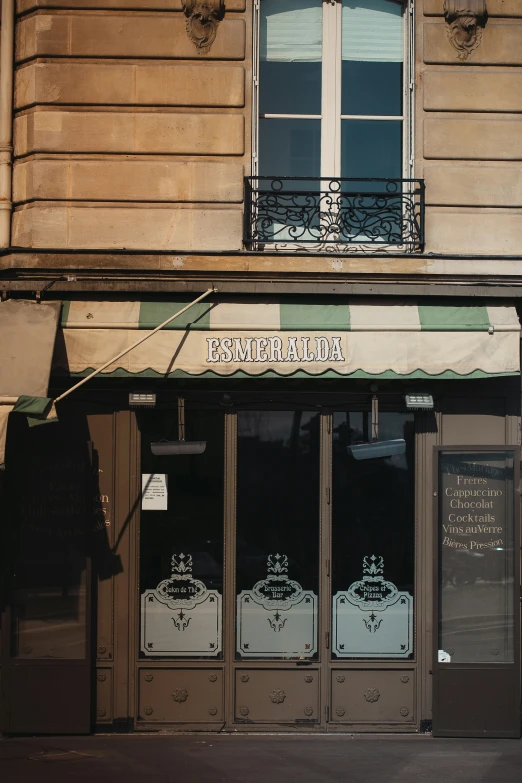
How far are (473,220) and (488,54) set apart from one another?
164cm

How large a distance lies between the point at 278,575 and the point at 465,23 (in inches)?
220

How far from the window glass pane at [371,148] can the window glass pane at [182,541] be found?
2.84 meters

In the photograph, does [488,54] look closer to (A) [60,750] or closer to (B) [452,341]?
(B) [452,341]

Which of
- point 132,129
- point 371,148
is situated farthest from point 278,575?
point 132,129

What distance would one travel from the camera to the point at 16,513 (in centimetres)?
962

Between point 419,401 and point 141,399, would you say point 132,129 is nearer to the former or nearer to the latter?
point 141,399

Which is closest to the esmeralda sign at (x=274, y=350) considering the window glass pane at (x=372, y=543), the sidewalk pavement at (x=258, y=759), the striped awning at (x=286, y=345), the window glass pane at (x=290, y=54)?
the striped awning at (x=286, y=345)

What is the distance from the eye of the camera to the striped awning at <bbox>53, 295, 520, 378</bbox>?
927 cm

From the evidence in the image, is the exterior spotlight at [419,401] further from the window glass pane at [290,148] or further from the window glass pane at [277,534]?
the window glass pane at [290,148]

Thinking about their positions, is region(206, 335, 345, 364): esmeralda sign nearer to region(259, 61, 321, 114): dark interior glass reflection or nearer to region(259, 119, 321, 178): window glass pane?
region(259, 119, 321, 178): window glass pane

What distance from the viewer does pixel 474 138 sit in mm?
9797

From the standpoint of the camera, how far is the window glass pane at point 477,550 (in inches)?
379

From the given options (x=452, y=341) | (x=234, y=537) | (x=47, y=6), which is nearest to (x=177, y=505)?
(x=234, y=537)

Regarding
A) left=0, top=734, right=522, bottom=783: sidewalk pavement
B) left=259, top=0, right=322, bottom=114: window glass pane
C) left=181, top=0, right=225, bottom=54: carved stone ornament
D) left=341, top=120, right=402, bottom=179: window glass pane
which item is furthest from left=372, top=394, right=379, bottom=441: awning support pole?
left=181, top=0, right=225, bottom=54: carved stone ornament
